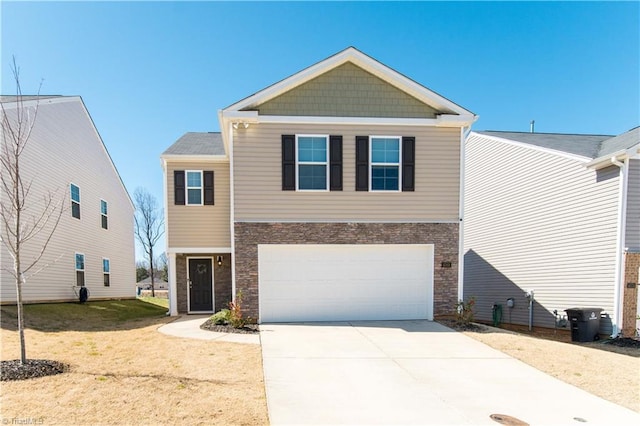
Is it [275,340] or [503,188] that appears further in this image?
[503,188]

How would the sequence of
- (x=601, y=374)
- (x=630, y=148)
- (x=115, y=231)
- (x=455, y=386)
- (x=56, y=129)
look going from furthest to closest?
(x=115, y=231) → (x=56, y=129) → (x=630, y=148) → (x=601, y=374) → (x=455, y=386)

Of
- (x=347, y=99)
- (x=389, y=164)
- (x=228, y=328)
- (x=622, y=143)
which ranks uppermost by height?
(x=347, y=99)

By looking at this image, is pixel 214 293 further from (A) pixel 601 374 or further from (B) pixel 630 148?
(B) pixel 630 148

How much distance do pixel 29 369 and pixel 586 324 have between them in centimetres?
1269

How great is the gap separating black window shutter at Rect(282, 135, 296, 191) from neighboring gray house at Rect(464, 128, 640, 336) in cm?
883

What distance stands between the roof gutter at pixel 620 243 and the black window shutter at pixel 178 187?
511 inches

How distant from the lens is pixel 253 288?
9.41m

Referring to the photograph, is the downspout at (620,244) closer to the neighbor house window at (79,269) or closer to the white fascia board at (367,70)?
the white fascia board at (367,70)

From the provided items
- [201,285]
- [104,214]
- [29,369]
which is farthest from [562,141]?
[104,214]

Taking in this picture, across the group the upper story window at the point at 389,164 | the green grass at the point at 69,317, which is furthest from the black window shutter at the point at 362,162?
the green grass at the point at 69,317

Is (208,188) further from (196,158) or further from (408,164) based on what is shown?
(408,164)

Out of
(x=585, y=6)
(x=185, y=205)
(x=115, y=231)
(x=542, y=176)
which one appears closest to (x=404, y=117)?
(x=542, y=176)

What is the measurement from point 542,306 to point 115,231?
66.2 feet

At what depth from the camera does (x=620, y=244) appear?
9242 millimetres
